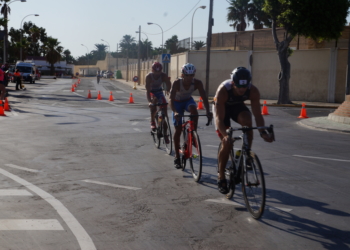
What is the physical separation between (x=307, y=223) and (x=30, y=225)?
9.77 feet

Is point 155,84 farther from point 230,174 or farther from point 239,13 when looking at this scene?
point 239,13

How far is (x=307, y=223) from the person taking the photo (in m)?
5.49

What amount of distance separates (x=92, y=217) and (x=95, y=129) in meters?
9.44

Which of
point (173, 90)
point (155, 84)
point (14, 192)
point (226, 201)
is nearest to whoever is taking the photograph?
point (226, 201)

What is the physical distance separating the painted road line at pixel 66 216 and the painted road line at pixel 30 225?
0.14m

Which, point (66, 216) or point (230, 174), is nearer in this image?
point (66, 216)

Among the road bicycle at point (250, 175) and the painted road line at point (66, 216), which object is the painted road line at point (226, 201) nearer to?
the road bicycle at point (250, 175)

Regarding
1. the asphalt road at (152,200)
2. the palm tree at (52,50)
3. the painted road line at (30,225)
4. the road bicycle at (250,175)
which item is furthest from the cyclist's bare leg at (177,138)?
the palm tree at (52,50)

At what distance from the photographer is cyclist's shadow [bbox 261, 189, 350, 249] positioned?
4.91 meters

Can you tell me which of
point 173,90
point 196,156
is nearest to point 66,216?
point 196,156

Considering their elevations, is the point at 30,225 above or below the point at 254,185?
below

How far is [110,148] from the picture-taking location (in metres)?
11.3

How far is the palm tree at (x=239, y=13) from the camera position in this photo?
215 feet

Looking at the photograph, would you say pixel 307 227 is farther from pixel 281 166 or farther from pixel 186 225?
pixel 281 166
